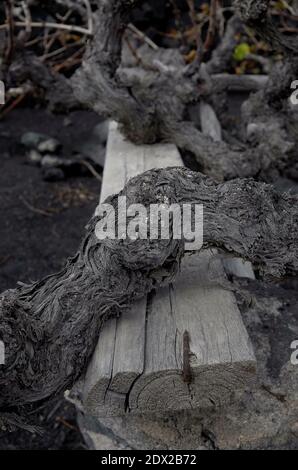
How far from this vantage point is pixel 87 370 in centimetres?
171

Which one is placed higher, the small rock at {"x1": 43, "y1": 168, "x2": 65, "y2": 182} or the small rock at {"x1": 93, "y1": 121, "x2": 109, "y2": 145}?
the small rock at {"x1": 93, "y1": 121, "x2": 109, "y2": 145}

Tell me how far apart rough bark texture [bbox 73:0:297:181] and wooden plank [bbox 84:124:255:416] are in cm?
129

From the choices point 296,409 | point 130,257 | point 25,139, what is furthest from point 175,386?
point 25,139

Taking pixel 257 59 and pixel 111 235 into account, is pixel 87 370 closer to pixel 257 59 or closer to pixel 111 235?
pixel 111 235

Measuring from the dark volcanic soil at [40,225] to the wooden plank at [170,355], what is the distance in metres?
1.24

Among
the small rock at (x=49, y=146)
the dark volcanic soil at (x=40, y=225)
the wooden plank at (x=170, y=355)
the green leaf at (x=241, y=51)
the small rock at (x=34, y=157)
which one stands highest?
the wooden plank at (x=170, y=355)

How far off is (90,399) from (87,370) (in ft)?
0.30

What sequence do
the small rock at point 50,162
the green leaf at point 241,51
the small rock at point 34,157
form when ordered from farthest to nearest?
the green leaf at point 241,51 < the small rock at point 34,157 < the small rock at point 50,162

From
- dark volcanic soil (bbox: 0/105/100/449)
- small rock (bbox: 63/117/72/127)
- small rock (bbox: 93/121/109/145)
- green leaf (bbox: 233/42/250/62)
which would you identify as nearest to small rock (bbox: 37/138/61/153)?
dark volcanic soil (bbox: 0/105/100/449)

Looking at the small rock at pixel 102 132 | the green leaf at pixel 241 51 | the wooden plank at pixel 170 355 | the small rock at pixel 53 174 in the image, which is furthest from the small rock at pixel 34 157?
the wooden plank at pixel 170 355

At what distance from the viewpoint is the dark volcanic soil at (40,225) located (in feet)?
9.34

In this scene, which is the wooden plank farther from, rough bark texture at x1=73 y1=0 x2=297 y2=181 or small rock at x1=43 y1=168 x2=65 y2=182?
small rock at x1=43 y1=168 x2=65 y2=182

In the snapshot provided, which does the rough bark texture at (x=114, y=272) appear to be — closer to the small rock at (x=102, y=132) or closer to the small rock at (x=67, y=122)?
the small rock at (x=102, y=132)

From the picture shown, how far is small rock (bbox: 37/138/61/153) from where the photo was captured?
5.01m
